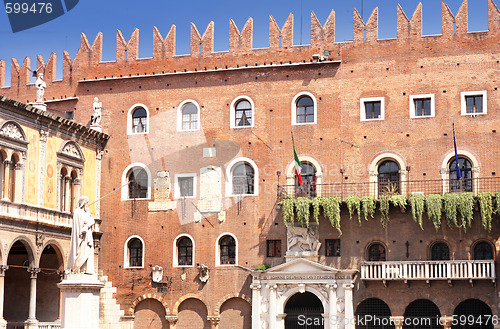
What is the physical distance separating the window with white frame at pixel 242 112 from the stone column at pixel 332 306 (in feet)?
22.0

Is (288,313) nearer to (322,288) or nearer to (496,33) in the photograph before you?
(322,288)

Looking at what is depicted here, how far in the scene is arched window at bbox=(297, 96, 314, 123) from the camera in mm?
32031

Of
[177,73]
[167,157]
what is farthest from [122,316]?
[177,73]

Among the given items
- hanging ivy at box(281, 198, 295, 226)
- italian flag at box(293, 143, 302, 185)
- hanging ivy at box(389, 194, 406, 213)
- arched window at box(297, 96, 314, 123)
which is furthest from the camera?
arched window at box(297, 96, 314, 123)

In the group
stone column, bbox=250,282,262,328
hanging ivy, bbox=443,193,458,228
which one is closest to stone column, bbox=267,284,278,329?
stone column, bbox=250,282,262,328

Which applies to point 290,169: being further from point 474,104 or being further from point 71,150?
point 71,150

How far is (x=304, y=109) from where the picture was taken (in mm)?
32156

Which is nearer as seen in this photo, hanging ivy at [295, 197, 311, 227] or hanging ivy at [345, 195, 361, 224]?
hanging ivy at [345, 195, 361, 224]

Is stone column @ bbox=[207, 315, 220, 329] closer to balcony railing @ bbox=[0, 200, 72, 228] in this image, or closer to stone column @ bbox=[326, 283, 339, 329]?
stone column @ bbox=[326, 283, 339, 329]

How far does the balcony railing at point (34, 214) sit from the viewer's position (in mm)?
28016

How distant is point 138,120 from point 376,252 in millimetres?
10378

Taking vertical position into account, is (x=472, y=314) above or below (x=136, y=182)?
→ below

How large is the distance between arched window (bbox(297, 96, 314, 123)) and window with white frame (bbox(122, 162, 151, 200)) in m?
6.09

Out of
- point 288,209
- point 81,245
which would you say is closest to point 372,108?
point 288,209
